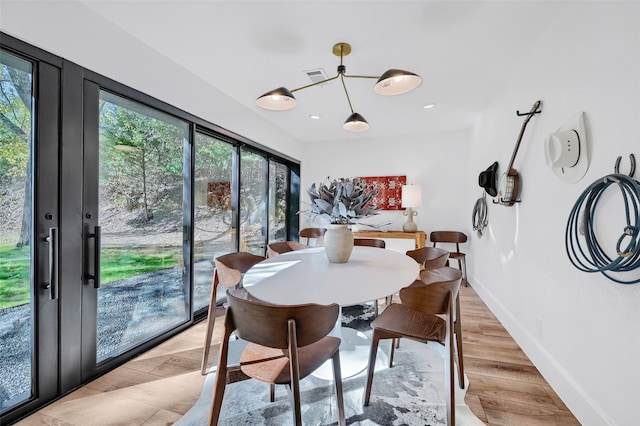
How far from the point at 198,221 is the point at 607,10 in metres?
3.26

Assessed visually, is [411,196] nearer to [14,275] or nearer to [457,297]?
[457,297]

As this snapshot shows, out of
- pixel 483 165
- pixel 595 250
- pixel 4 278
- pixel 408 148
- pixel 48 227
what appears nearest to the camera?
pixel 595 250

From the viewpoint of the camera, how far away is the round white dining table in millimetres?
1251

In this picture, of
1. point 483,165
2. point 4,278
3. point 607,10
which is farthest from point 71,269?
point 483,165

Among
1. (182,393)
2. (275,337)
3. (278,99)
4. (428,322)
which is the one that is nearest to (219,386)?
(275,337)

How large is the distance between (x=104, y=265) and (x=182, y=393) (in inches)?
42.5

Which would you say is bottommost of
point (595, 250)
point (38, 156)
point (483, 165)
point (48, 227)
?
point (595, 250)

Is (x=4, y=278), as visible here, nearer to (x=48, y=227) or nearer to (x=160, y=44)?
(x=48, y=227)

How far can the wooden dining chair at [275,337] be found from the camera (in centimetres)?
102

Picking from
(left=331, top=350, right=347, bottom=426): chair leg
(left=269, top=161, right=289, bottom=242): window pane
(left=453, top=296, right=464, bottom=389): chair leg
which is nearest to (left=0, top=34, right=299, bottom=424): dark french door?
(left=269, top=161, right=289, bottom=242): window pane

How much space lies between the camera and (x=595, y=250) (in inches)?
52.9

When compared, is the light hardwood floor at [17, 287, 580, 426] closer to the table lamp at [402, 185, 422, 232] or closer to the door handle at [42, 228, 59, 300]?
the door handle at [42, 228, 59, 300]

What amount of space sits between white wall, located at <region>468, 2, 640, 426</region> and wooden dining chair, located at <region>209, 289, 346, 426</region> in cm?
136

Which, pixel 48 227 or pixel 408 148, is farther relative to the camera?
pixel 408 148
